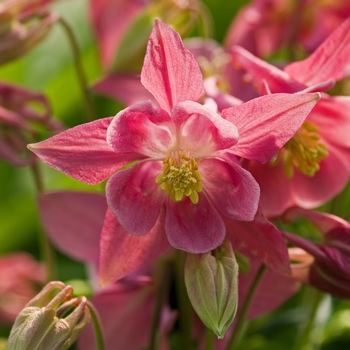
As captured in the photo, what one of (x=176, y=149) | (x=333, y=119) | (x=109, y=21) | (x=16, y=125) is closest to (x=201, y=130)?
(x=176, y=149)

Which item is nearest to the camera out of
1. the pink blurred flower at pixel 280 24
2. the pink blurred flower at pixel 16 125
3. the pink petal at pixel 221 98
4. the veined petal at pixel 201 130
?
the veined petal at pixel 201 130

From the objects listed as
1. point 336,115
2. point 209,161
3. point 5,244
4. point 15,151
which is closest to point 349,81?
point 336,115

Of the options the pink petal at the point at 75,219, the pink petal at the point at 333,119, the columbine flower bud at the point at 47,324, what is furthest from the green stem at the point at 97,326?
the pink petal at the point at 333,119

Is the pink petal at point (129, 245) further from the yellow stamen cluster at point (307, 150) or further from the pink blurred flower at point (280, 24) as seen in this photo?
the pink blurred flower at point (280, 24)

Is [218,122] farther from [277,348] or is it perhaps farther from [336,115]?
[277,348]

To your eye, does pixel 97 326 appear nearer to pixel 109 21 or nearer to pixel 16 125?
pixel 16 125

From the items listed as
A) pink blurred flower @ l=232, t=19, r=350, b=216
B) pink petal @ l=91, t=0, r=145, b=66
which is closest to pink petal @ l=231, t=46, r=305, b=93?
pink blurred flower @ l=232, t=19, r=350, b=216
